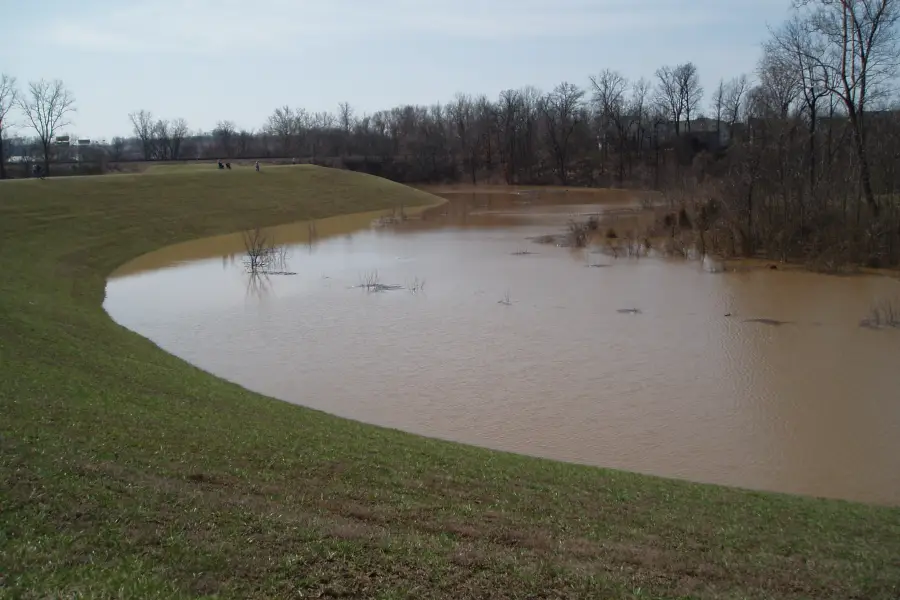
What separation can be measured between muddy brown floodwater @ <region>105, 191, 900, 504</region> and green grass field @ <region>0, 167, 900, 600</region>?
1.62 m

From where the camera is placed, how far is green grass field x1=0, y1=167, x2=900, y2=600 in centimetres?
495

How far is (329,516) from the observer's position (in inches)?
243

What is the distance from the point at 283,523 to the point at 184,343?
11.4m

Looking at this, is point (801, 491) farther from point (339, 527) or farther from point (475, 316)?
point (475, 316)

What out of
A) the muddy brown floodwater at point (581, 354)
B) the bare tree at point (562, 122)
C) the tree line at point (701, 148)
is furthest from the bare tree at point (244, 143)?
the muddy brown floodwater at point (581, 354)

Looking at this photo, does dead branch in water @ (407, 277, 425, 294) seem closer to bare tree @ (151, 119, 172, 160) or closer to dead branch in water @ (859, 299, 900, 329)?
dead branch in water @ (859, 299, 900, 329)

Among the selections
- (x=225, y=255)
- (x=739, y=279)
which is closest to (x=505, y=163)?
(x=225, y=255)

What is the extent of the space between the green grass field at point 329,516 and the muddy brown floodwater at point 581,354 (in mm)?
1619

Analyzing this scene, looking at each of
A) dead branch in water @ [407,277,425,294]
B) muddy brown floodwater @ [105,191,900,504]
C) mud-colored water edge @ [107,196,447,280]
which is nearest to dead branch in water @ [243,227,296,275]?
muddy brown floodwater @ [105,191,900,504]

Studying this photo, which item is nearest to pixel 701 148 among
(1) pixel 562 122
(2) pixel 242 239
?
(1) pixel 562 122

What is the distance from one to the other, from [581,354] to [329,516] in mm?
9506

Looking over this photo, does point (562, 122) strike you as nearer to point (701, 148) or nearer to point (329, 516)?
point (701, 148)

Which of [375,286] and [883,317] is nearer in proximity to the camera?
[883,317]

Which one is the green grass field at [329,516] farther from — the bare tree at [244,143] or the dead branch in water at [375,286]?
the bare tree at [244,143]
